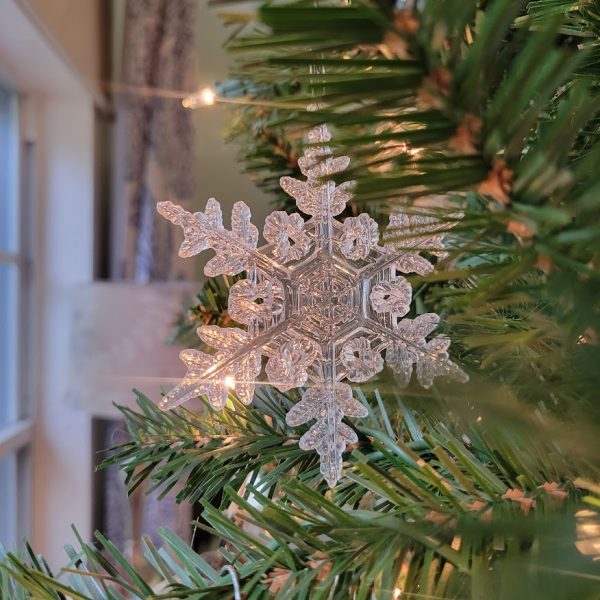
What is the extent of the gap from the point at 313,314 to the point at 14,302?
93 centimetres

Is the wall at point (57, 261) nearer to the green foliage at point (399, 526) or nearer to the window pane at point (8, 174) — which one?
the window pane at point (8, 174)

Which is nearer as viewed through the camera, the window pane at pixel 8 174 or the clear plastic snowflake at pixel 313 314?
the clear plastic snowflake at pixel 313 314

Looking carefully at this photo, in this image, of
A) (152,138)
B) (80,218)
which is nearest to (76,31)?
(152,138)

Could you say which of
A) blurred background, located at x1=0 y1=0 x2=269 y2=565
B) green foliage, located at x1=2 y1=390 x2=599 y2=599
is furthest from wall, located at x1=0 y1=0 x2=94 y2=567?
green foliage, located at x1=2 y1=390 x2=599 y2=599

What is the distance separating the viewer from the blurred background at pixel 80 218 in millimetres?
871

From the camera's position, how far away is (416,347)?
0.67ft

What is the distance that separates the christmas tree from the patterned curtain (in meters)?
0.74

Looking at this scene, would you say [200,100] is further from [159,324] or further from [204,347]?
[159,324]

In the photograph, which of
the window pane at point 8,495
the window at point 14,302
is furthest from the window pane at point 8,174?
the window pane at point 8,495

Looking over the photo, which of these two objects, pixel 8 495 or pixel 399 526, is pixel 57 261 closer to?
pixel 8 495

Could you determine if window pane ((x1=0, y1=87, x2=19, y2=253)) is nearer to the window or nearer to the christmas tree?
the window

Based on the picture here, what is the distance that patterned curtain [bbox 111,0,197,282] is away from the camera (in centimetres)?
100

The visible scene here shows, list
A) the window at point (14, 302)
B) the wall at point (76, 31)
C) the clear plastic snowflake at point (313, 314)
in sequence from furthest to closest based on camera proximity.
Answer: the window at point (14, 302)
the wall at point (76, 31)
the clear plastic snowflake at point (313, 314)

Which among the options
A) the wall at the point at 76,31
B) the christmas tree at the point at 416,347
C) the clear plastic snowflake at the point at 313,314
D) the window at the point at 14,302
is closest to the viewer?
the christmas tree at the point at 416,347
